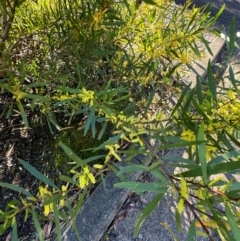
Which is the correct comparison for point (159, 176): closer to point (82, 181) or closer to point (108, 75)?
point (82, 181)

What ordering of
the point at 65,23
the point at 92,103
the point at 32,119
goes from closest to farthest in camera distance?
the point at 92,103, the point at 65,23, the point at 32,119

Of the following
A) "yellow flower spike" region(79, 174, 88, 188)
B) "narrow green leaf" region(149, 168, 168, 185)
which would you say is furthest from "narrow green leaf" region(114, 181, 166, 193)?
"yellow flower spike" region(79, 174, 88, 188)

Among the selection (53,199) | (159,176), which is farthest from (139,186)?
(53,199)

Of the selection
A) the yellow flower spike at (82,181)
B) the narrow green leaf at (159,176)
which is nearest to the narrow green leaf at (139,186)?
the narrow green leaf at (159,176)

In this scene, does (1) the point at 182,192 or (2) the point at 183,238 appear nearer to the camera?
(1) the point at 182,192

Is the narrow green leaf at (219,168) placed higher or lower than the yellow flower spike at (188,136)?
higher

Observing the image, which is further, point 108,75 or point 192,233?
point 108,75

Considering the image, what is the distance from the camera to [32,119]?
162 centimetres

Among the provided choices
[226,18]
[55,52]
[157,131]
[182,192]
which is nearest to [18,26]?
[55,52]

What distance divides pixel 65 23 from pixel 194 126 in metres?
Result: 0.62

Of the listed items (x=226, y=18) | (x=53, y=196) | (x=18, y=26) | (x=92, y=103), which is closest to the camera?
(x=53, y=196)

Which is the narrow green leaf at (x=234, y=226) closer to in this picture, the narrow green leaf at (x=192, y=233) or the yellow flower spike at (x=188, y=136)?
the narrow green leaf at (x=192, y=233)

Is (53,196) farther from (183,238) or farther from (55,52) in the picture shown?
(183,238)

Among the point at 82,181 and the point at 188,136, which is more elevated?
the point at 188,136
